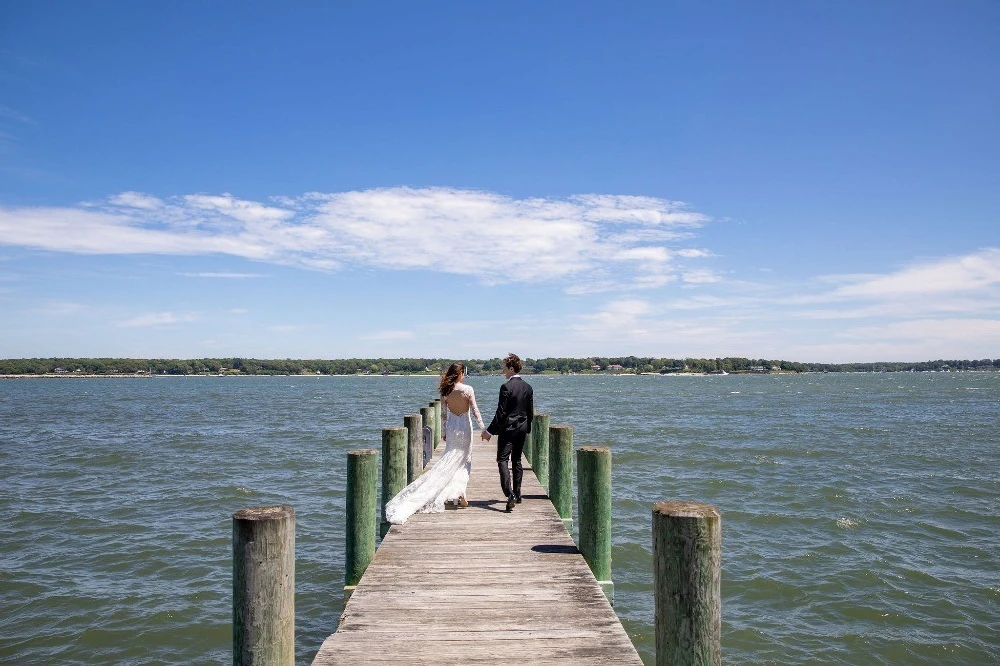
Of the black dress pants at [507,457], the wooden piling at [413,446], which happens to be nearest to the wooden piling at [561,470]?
the black dress pants at [507,457]

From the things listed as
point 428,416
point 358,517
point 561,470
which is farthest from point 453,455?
A: point 428,416

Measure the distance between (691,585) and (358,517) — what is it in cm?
435

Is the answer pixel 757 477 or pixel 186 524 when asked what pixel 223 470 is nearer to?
pixel 186 524

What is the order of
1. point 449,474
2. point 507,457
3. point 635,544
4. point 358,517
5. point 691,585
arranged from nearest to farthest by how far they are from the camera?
point 691,585 < point 358,517 < point 507,457 < point 449,474 < point 635,544

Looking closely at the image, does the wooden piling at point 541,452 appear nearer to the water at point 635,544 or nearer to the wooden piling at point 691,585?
the water at point 635,544

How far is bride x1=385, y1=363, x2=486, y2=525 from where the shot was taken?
8.68 m

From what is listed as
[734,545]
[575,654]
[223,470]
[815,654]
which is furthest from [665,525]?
[223,470]

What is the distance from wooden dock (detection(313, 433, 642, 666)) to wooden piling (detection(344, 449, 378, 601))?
28 centimetres

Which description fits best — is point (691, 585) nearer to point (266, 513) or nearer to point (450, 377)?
point (266, 513)

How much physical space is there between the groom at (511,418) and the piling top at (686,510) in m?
4.49

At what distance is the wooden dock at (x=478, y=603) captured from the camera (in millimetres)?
4473

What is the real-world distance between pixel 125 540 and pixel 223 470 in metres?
8.82

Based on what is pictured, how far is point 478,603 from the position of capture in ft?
17.7

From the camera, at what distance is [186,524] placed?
1438cm
